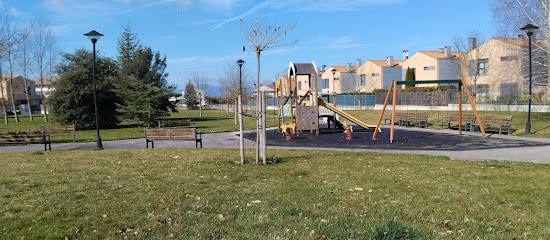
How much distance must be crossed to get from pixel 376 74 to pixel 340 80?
23.3 feet

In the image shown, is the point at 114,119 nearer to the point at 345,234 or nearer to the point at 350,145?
the point at 350,145

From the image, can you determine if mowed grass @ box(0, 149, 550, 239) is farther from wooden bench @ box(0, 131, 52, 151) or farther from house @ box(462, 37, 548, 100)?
house @ box(462, 37, 548, 100)

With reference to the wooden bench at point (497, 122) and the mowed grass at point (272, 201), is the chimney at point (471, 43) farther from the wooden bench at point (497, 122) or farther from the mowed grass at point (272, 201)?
the mowed grass at point (272, 201)

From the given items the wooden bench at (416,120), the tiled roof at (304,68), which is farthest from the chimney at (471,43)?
the tiled roof at (304,68)

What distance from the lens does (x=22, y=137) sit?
A: 13992mm

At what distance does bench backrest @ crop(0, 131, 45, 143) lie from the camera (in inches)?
543

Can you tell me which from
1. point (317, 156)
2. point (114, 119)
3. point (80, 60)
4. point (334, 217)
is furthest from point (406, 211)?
point (80, 60)

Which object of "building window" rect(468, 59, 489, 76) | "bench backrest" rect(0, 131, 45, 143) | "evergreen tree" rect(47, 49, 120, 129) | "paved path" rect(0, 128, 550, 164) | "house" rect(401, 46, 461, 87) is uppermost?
"house" rect(401, 46, 461, 87)

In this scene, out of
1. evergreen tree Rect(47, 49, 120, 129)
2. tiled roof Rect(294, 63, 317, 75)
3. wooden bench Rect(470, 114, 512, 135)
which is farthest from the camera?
evergreen tree Rect(47, 49, 120, 129)

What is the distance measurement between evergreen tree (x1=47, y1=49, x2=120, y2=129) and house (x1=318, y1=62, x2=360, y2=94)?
35072 millimetres

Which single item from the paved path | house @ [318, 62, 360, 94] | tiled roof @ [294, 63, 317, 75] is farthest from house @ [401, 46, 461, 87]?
the paved path

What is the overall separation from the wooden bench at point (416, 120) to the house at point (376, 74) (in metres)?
37.4

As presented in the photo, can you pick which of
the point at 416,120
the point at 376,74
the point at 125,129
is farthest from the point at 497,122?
the point at 376,74

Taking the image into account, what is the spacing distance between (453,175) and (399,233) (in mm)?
3971
